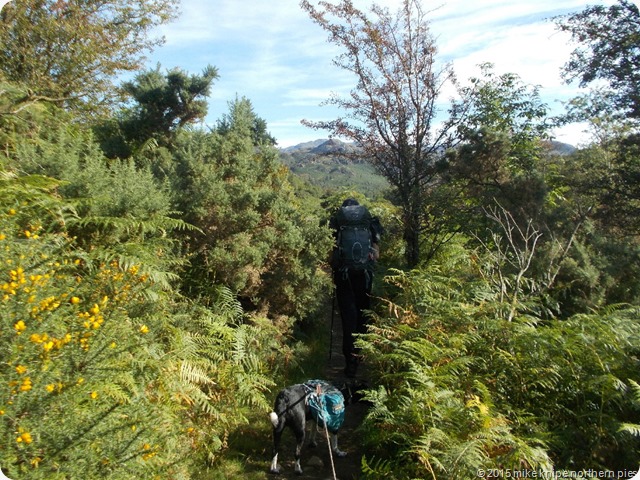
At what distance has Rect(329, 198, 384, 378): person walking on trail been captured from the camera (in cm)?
616

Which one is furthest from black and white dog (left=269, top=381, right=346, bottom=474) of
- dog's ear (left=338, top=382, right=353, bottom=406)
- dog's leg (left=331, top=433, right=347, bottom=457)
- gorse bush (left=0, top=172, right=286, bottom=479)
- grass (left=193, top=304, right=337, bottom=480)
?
gorse bush (left=0, top=172, right=286, bottom=479)

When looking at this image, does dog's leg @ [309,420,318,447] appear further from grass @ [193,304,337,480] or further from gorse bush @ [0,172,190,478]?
gorse bush @ [0,172,190,478]

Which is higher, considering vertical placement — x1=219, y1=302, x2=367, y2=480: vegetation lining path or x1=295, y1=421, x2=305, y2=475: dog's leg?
x1=295, y1=421, x2=305, y2=475: dog's leg

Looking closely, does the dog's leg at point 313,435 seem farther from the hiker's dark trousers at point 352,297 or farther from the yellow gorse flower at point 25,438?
the yellow gorse flower at point 25,438

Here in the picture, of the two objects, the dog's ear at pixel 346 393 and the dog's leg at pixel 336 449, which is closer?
the dog's leg at pixel 336 449

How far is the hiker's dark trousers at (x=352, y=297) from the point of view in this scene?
20.1ft

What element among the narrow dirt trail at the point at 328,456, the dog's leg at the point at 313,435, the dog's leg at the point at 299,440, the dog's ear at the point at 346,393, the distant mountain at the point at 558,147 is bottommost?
the narrow dirt trail at the point at 328,456

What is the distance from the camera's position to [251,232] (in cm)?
630

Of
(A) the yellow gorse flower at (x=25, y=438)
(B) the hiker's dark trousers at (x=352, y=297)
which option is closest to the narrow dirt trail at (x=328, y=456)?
(B) the hiker's dark trousers at (x=352, y=297)

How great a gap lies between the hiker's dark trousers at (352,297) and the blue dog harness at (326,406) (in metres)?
2.05

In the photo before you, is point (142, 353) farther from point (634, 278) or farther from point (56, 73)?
point (56, 73)

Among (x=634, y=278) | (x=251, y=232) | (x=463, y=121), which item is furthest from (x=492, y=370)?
(x=463, y=121)

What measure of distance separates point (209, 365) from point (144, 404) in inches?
47.0

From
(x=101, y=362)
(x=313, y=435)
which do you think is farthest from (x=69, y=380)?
(x=313, y=435)
